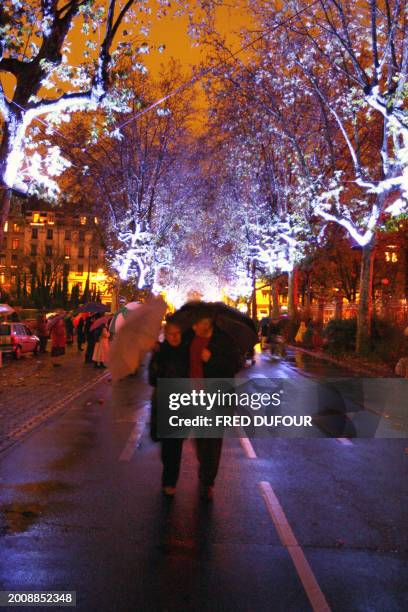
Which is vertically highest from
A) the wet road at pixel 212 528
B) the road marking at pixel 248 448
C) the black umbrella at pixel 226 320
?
the black umbrella at pixel 226 320

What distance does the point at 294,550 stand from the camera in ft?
16.8

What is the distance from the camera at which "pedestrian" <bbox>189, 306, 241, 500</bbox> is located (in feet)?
21.0

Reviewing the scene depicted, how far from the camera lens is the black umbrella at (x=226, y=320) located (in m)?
6.55

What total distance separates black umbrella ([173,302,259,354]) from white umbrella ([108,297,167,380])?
0.31m

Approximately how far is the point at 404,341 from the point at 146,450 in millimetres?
15487

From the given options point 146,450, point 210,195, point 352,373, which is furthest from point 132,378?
point 210,195

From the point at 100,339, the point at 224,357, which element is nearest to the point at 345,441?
the point at 224,357

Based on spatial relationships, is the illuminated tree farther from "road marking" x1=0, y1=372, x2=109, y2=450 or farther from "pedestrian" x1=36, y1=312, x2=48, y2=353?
"pedestrian" x1=36, y1=312, x2=48, y2=353

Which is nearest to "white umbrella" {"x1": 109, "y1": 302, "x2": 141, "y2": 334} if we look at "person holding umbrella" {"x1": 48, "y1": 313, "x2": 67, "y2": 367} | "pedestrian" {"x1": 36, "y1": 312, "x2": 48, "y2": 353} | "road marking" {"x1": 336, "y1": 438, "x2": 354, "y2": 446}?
"road marking" {"x1": 336, "y1": 438, "x2": 354, "y2": 446}

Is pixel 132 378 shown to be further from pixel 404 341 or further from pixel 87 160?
pixel 87 160

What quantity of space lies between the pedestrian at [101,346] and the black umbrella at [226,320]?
13.9 meters

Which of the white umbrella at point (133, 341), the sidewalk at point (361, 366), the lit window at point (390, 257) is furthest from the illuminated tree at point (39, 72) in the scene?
the lit window at point (390, 257)

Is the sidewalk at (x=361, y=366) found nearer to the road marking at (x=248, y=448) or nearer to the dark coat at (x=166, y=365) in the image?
the road marking at (x=248, y=448)

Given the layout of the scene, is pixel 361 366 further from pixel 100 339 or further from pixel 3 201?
pixel 3 201
